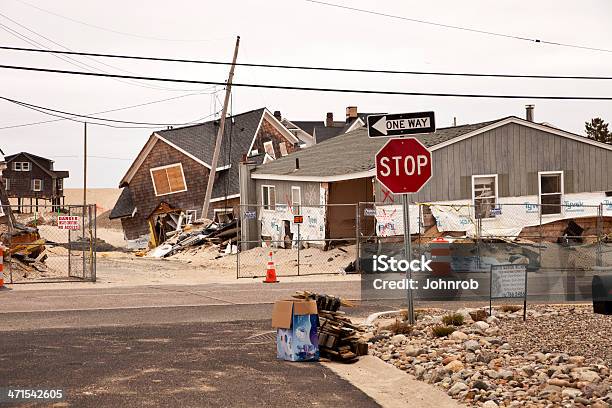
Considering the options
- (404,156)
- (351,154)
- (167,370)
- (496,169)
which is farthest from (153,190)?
(167,370)

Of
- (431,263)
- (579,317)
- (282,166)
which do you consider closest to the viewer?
(579,317)

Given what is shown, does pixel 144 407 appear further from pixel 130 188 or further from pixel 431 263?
pixel 130 188

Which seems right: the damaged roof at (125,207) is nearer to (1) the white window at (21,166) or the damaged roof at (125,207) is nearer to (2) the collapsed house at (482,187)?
(2) the collapsed house at (482,187)

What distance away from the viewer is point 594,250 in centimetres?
3052

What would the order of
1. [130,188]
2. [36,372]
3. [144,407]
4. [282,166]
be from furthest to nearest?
[130,188] → [282,166] → [36,372] → [144,407]

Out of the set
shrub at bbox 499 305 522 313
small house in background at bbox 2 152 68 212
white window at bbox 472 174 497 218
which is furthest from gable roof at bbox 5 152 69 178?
shrub at bbox 499 305 522 313

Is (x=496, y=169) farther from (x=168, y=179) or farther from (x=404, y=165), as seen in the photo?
(x=168, y=179)

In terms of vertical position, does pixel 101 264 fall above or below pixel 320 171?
below

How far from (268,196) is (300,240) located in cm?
1140

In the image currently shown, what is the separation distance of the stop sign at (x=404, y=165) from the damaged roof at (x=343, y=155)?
18.3 metres

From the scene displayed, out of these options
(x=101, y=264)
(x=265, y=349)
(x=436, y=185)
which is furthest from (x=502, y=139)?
(x=265, y=349)

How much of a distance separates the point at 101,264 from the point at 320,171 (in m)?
9.39

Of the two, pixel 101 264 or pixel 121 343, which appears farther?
pixel 101 264

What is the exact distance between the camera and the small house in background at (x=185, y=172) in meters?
57.1
